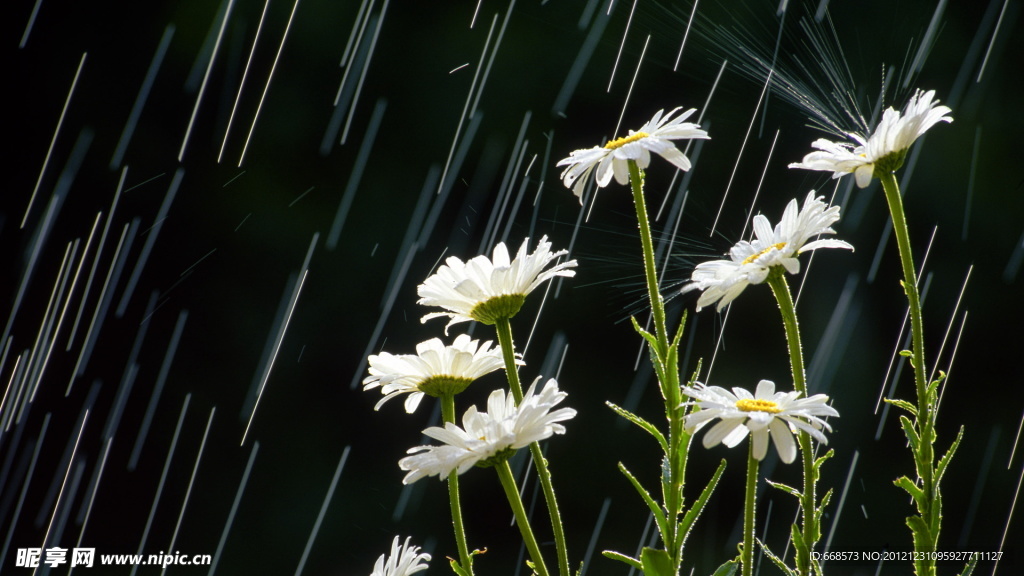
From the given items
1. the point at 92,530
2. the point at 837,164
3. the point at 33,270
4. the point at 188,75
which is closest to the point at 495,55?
the point at 188,75

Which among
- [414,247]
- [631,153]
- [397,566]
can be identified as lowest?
[397,566]

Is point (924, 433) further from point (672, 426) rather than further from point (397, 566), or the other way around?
point (397, 566)

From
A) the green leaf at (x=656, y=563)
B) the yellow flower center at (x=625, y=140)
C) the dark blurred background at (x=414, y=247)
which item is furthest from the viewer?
the dark blurred background at (x=414, y=247)

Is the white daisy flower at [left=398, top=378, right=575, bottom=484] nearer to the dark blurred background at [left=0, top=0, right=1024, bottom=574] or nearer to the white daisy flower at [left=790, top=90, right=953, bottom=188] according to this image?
the white daisy flower at [left=790, top=90, right=953, bottom=188]

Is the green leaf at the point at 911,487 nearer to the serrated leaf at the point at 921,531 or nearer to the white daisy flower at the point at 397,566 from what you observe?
the serrated leaf at the point at 921,531

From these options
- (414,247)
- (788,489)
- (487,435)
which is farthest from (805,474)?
(414,247)

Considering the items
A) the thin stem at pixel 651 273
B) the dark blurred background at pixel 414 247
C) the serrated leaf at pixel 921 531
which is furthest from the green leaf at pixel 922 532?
the dark blurred background at pixel 414 247

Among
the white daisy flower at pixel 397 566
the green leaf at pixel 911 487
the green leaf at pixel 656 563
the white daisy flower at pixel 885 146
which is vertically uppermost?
the white daisy flower at pixel 885 146

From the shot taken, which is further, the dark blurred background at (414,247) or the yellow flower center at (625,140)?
the dark blurred background at (414,247)
